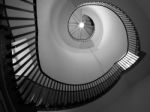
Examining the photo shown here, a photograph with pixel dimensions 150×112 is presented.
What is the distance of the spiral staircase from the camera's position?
3311 millimetres

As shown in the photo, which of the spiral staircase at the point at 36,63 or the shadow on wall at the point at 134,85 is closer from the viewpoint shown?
the spiral staircase at the point at 36,63

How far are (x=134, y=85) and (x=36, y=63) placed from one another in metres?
3.41

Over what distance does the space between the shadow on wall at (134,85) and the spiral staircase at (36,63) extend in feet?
0.61

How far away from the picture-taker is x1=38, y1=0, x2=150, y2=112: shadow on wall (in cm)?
538

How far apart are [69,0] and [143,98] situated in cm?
544

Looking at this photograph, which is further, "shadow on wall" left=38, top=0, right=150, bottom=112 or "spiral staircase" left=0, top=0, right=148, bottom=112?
"shadow on wall" left=38, top=0, right=150, bottom=112

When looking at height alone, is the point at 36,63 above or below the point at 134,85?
above

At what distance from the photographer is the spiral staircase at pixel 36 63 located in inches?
130

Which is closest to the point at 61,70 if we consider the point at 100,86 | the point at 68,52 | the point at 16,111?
the point at 68,52

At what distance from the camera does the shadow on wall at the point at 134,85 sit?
5.38 m

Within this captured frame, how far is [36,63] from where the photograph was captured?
5.56 meters

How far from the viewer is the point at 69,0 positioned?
8.35m

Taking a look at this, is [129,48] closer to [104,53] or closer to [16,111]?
[104,53]

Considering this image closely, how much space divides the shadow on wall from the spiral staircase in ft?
0.61
